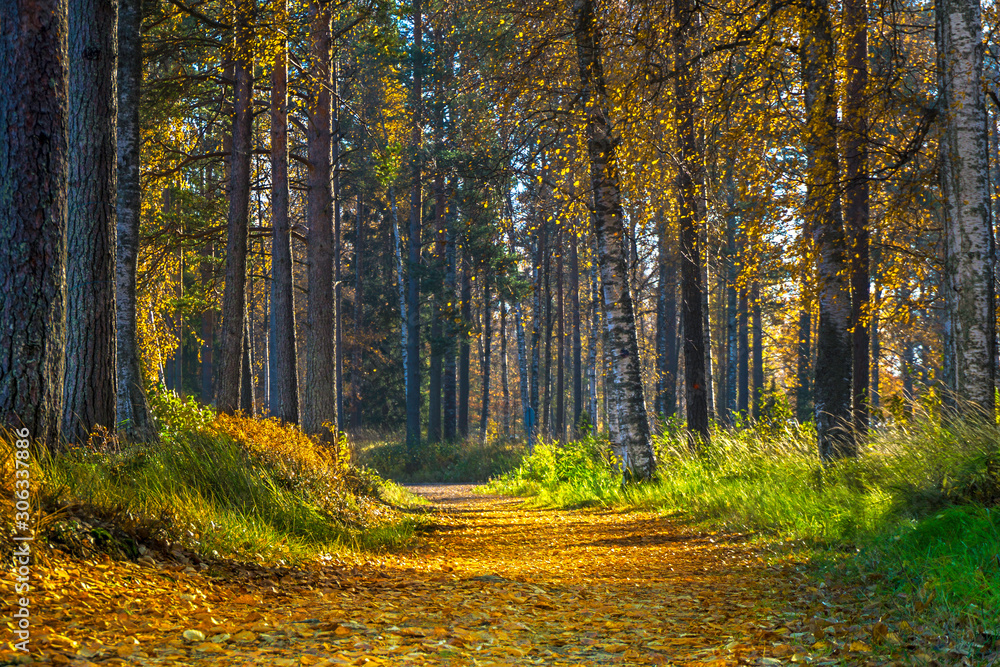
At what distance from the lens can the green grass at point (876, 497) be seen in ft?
13.1

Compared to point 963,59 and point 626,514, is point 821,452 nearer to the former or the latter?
point 626,514

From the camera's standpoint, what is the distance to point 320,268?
1288 cm

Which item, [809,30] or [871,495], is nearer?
[871,495]

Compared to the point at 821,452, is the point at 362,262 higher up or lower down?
higher up

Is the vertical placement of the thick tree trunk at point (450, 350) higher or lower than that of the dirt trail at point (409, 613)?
higher

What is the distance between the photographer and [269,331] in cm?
3472

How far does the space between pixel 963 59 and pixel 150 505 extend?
8082 mm

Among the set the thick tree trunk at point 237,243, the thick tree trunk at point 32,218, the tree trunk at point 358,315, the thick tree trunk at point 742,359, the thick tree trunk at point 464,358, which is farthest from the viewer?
the tree trunk at point 358,315

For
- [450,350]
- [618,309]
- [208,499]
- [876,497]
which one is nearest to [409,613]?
[208,499]

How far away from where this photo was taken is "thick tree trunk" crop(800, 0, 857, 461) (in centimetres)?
828

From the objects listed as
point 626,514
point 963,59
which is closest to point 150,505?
point 626,514

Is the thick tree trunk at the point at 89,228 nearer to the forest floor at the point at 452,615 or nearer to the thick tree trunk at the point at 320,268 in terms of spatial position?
the forest floor at the point at 452,615

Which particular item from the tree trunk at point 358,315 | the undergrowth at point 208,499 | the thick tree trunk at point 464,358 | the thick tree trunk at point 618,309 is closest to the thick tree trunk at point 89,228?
the undergrowth at point 208,499

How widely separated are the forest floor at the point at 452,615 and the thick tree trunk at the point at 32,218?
1581 mm
